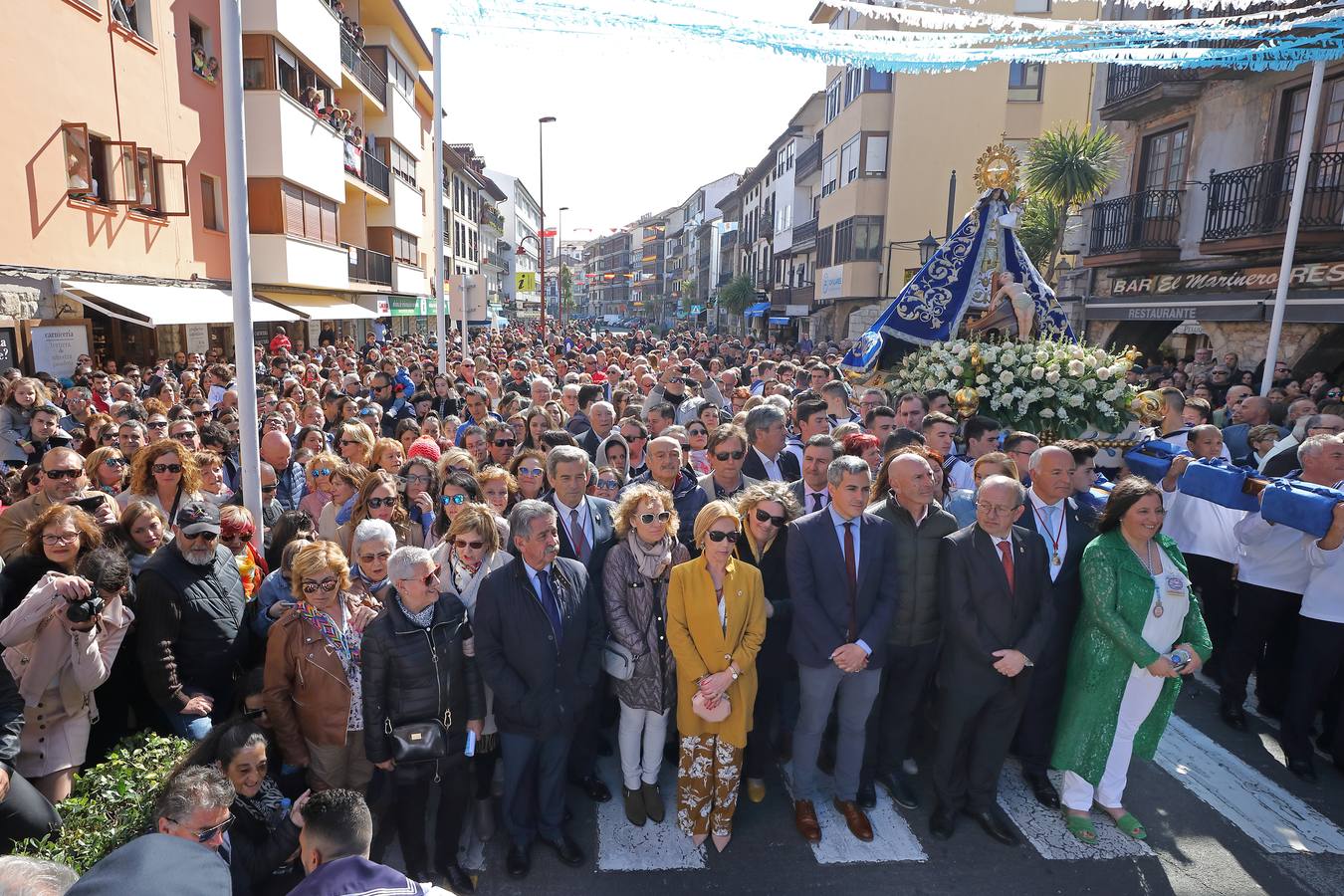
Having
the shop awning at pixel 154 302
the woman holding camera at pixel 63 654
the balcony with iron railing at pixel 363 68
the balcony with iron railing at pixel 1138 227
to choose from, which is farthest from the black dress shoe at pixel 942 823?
the balcony with iron railing at pixel 363 68

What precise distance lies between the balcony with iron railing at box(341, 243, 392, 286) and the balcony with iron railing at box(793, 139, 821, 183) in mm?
20954

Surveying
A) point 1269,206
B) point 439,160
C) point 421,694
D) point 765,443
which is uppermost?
point 439,160

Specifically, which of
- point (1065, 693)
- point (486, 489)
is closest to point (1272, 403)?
point (1065, 693)

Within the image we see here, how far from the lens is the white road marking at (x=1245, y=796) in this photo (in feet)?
13.6

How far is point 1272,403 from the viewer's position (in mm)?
8625

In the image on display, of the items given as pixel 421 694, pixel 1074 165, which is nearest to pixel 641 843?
pixel 421 694

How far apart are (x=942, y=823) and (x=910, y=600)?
1205 millimetres

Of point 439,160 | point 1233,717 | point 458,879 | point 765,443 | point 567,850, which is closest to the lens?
point 458,879

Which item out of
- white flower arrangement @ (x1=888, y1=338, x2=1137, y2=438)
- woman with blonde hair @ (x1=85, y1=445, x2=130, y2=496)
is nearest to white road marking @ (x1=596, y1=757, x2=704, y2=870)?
woman with blonde hair @ (x1=85, y1=445, x2=130, y2=496)

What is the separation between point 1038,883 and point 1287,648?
2.96m

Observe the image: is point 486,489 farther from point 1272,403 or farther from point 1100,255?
point 1100,255

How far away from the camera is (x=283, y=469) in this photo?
639 centimetres

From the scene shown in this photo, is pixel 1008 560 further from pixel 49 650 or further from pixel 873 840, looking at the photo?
pixel 49 650

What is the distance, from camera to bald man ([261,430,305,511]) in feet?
20.4
